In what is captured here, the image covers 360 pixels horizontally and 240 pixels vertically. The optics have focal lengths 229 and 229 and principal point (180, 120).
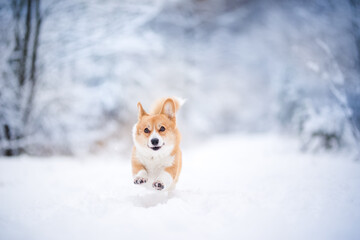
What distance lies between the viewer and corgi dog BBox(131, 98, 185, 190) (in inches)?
52.3

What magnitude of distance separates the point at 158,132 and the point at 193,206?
49cm

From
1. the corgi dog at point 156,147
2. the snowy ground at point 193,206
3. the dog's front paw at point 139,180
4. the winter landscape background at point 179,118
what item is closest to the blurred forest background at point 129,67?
the winter landscape background at point 179,118

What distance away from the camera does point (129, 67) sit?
3762mm

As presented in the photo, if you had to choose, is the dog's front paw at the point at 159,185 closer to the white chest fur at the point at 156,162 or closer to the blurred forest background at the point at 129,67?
the white chest fur at the point at 156,162

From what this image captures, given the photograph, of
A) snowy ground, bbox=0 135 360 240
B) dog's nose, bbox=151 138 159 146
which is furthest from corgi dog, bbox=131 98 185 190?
snowy ground, bbox=0 135 360 240

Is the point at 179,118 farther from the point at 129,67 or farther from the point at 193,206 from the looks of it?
the point at 193,206

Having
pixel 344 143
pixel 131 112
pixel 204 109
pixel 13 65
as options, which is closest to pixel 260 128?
pixel 204 109

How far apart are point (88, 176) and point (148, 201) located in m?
1.05

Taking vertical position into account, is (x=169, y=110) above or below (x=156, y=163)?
above

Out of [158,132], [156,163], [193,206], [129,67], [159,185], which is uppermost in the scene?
[129,67]

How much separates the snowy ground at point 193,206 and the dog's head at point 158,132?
0.34 meters

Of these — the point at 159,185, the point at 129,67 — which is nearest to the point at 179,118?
the point at 129,67

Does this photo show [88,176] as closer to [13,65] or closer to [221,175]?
[221,175]

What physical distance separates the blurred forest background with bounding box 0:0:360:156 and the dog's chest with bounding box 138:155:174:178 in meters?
2.13
